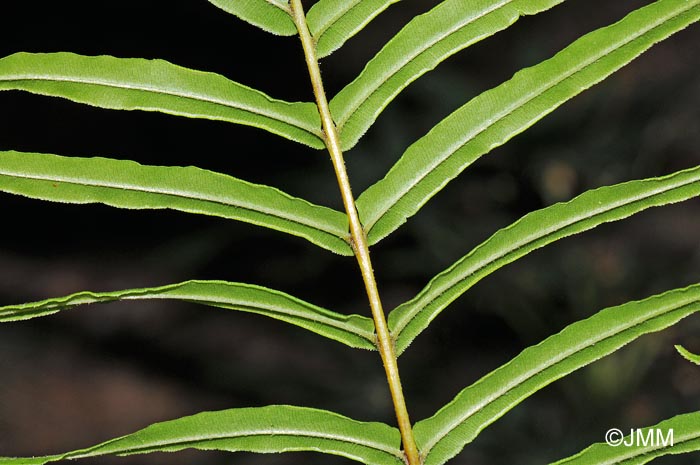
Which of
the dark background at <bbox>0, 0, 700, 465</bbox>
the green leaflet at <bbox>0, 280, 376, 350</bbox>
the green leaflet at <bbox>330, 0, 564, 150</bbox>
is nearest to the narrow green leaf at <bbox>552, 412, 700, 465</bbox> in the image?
the green leaflet at <bbox>0, 280, 376, 350</bbox>

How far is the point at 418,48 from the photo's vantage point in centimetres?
56

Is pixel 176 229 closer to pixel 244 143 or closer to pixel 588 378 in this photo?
pixel 244 143

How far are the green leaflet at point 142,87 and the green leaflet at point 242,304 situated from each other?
0.12 meters

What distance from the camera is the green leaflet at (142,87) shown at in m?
0.53

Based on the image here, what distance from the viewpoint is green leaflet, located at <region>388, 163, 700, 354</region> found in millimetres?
556

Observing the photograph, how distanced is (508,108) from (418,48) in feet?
0.25

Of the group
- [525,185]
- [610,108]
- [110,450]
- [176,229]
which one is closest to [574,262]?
[525,185]

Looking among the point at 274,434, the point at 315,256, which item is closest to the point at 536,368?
the point at 274,434

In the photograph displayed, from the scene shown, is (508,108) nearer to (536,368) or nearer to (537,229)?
(537,229)

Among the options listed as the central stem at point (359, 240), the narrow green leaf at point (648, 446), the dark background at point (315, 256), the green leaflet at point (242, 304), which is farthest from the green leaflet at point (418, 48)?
the dark background at point (315, 256)

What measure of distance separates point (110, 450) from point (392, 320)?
0.22 m

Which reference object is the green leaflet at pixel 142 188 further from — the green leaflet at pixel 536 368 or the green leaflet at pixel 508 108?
the green leaflet at pixel 536 368

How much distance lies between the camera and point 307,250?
166 centimetres

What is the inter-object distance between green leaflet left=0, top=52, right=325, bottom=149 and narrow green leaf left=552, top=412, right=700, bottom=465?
0.31 meters
